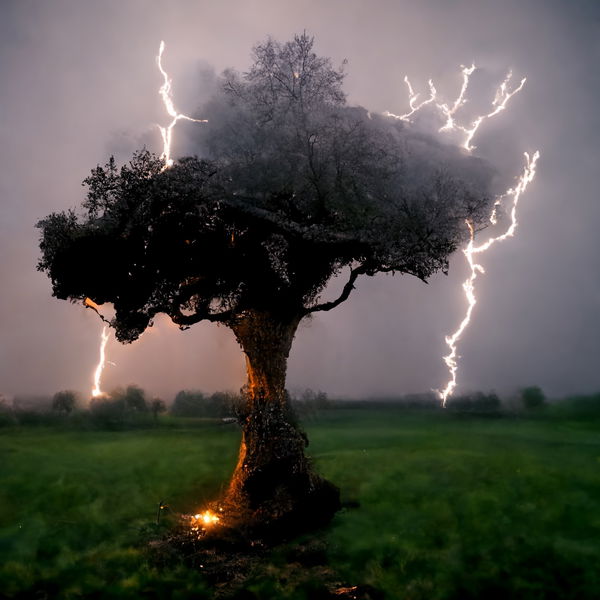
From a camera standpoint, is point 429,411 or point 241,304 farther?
point 429,411

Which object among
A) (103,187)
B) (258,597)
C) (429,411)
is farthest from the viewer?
(429,411)

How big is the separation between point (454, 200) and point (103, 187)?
14.5 metres

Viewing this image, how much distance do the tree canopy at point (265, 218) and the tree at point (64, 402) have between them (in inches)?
1581

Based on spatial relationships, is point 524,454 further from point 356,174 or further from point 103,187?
point 103,187

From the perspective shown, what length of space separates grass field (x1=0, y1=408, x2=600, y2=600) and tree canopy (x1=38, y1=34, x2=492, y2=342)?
880 centimetres

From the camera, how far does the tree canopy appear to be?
18.9 m

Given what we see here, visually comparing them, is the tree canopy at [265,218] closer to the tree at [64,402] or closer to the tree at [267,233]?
the tree at [267,233]

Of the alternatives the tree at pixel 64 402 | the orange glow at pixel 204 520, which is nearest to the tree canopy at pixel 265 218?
the orange glow at pixel 204 520

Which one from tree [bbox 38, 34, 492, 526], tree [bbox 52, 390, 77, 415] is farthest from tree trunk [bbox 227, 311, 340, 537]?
tree [bbox 52, 390, 77, 415]

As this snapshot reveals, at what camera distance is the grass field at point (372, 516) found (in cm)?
1436

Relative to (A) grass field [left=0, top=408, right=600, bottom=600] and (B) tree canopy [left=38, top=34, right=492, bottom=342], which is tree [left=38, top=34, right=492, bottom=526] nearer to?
(B) tree canopy [left=38, top=34, right=492, bottom=342]

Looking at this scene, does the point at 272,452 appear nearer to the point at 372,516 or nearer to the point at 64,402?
the point at 372,516

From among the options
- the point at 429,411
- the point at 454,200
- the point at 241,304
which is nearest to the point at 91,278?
the point at 241,304

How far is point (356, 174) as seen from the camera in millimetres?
20484
